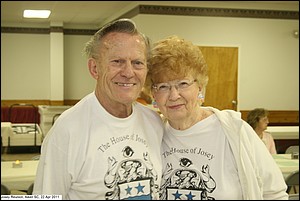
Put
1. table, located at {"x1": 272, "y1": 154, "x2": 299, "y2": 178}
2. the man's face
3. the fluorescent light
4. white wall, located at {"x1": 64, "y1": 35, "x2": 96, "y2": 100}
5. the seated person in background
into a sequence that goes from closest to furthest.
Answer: the man's face < table, located at {"x1": 272, "y1": 154, "x2": 299, "y2": 178} < the seated person in background < the fluorescent light < white wall, located at {"x1": 64, "y1": 35, "x2": 96, "y2": 100}

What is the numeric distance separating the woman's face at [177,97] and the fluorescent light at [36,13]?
820 centimetres

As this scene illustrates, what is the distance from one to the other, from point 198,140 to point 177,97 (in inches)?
6.2

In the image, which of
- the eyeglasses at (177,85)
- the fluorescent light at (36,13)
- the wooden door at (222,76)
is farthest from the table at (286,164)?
the fluorescent light at (36,13)

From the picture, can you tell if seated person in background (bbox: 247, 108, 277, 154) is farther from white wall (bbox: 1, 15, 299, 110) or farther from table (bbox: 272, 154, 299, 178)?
white wall (bbox: 1, 15, 299, 110)

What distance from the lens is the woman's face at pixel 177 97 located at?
1340 mm

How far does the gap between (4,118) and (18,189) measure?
7752 millimetres

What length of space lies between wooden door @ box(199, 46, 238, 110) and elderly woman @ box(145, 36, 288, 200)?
5.84 meters

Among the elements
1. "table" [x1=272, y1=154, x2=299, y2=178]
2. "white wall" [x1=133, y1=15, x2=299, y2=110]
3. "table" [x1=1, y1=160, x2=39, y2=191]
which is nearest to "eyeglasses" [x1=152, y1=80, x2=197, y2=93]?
"table" [x1=272, y1=154, x2=299, y2=178]

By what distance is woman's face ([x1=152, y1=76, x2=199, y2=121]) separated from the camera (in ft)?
4.40

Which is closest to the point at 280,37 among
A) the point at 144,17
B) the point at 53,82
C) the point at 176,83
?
the point at 144,17

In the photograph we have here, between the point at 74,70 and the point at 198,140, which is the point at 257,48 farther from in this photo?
the point at 198,140

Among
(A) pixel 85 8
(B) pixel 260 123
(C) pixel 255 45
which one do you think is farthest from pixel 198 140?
(A) pixel 85 8

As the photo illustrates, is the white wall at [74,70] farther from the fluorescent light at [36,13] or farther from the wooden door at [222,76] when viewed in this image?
the wooden door at [222,76]

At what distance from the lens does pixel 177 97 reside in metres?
1.33
